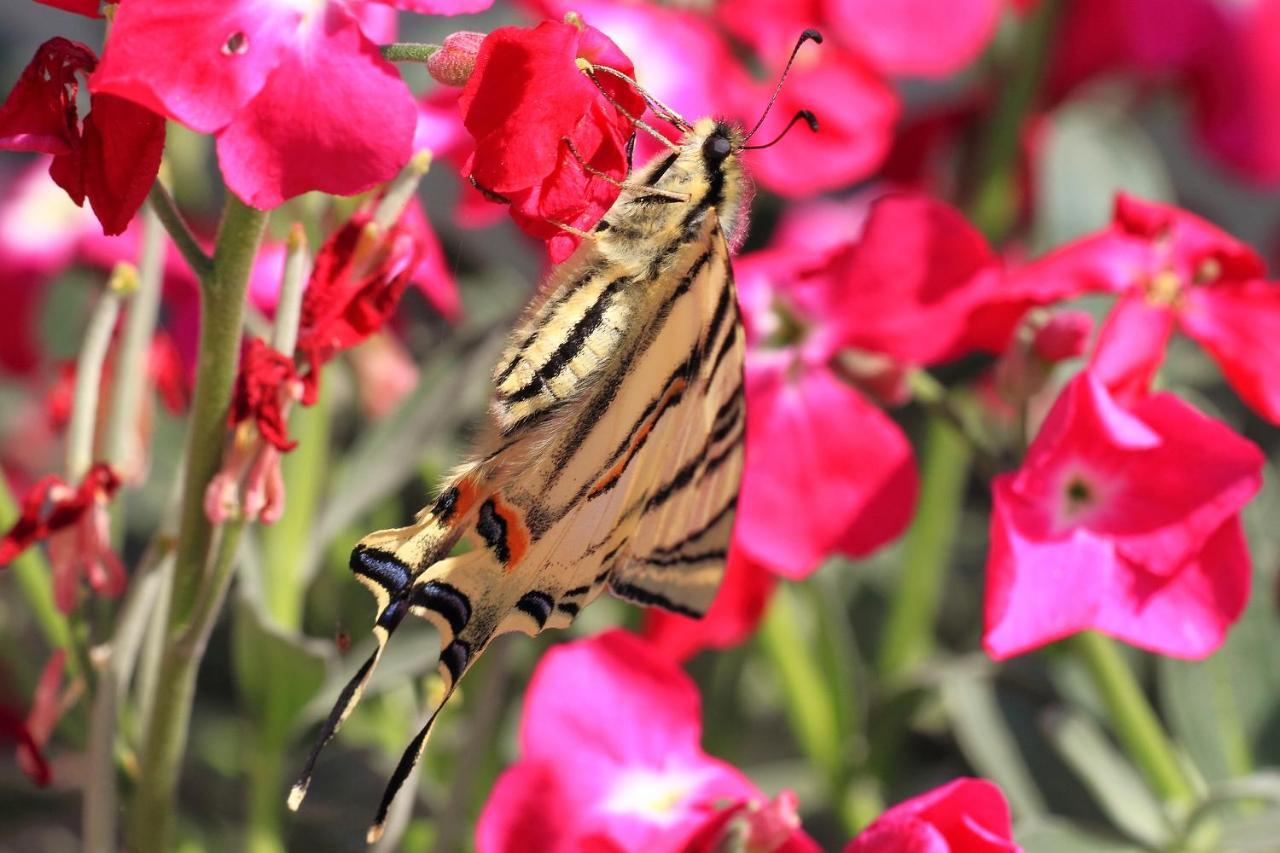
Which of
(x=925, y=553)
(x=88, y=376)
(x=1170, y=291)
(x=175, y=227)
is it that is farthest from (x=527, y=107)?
(x=925, y=553)

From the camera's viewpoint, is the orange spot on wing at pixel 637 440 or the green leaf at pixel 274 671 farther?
the green leaf at pixel 274 671

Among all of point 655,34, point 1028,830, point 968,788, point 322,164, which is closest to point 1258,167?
point 655,34

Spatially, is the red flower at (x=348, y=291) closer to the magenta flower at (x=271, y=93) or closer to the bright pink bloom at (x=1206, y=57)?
the magenta flower at (x=271, y=93)

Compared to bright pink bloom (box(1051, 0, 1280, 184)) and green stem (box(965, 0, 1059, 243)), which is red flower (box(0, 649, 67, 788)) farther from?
bright pink bloom (box(1051, 0, 1280, 184))

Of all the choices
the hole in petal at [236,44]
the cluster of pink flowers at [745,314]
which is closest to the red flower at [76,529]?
the cluster of pink flowers at [745,314]

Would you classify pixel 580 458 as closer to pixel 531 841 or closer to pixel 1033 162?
pixel 531 841

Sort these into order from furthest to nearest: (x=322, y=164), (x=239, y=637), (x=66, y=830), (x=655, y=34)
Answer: (x=655, y=34)
(x=66, y=830)
(x=239, y=637)
(x=322, y=164)

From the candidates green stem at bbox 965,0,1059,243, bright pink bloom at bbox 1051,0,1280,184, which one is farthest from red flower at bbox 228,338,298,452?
bright pink bloom at bbox 1051,0,1280,184
